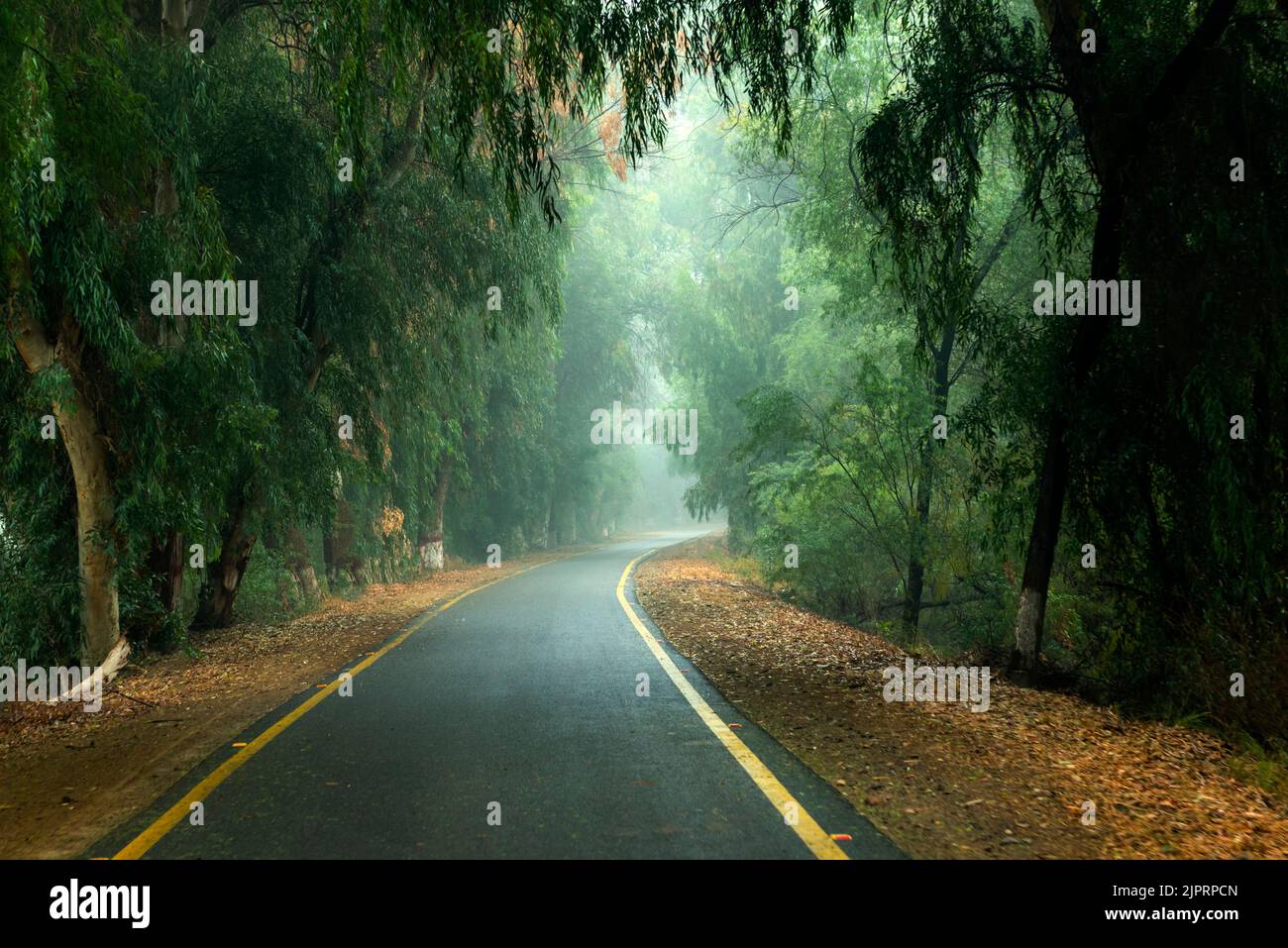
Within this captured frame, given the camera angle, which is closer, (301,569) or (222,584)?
(222,584)

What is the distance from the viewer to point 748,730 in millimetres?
6910

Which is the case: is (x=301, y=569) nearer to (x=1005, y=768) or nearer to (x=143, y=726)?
(x=143, y=726)

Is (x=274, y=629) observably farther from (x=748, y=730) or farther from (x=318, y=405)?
(x=748, y=730)

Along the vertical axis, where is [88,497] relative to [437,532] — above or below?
above

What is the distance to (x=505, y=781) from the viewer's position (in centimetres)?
552

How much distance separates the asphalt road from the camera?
14.6ft

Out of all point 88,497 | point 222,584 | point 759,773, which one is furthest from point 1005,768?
point 222,584

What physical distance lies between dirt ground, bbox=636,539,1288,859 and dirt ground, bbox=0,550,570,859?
433 cm

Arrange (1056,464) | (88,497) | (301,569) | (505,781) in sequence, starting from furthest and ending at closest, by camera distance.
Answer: (301,569) < (88,497) < (1056,464) < (505,781)

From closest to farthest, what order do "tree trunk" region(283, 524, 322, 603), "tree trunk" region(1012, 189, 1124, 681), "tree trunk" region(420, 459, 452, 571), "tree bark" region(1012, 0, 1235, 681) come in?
1. "tree bark" region(1012, 0, 1235, 681)
2. "tree trunk" region(1012, 189, 1124, 681)
3. "tree trunk" region(283, 524, 322, 603)
4. "tree trunk" region(420, 459, 452, 571)

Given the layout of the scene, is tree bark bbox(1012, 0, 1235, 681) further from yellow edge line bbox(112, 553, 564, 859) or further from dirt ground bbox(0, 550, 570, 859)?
dirt ground bbox(0, 550, 570, 859)

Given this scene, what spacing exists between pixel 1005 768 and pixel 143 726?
274 inches

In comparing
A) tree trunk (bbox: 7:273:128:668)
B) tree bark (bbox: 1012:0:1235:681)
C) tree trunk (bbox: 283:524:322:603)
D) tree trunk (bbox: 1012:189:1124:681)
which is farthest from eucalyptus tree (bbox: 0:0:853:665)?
tree trunk (bbox: 283:524:322:603)

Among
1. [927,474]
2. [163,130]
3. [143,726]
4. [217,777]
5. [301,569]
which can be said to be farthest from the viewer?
[301,569]
